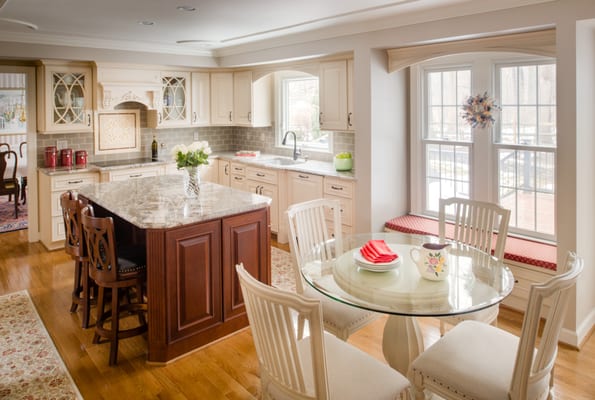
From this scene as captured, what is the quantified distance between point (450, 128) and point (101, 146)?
429 cm

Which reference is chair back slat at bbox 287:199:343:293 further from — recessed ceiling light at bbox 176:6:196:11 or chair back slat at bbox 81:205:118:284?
recessed ceiling light at bbox 176:6:196:11

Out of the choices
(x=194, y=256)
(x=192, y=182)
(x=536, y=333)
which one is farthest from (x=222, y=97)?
(x=536, y=333)

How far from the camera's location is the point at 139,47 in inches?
227

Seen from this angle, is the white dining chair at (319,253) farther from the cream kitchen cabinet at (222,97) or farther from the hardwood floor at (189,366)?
the cream kitchen cabinet at (222,97)

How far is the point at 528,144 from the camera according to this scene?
4043 millimetres

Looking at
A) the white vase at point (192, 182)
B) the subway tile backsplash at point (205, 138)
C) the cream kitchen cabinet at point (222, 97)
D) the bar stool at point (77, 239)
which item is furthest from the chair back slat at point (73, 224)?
the cream kitchen cabinet at point (222, 97)

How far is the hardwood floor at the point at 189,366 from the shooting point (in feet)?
8.97

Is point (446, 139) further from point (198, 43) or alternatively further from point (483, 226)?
point (198, 43)

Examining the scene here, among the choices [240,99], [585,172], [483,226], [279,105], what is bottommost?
[483,226]

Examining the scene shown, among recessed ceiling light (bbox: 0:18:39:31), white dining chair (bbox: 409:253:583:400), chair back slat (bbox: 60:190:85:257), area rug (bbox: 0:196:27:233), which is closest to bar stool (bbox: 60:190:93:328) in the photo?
chair back slat (bbox: 60:190:85:257)

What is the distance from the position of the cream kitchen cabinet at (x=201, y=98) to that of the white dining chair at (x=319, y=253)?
392cm

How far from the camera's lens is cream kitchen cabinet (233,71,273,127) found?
252 inches

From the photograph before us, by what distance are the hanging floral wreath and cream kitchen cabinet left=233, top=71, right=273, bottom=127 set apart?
3022mm

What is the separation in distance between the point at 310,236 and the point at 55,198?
359cm
